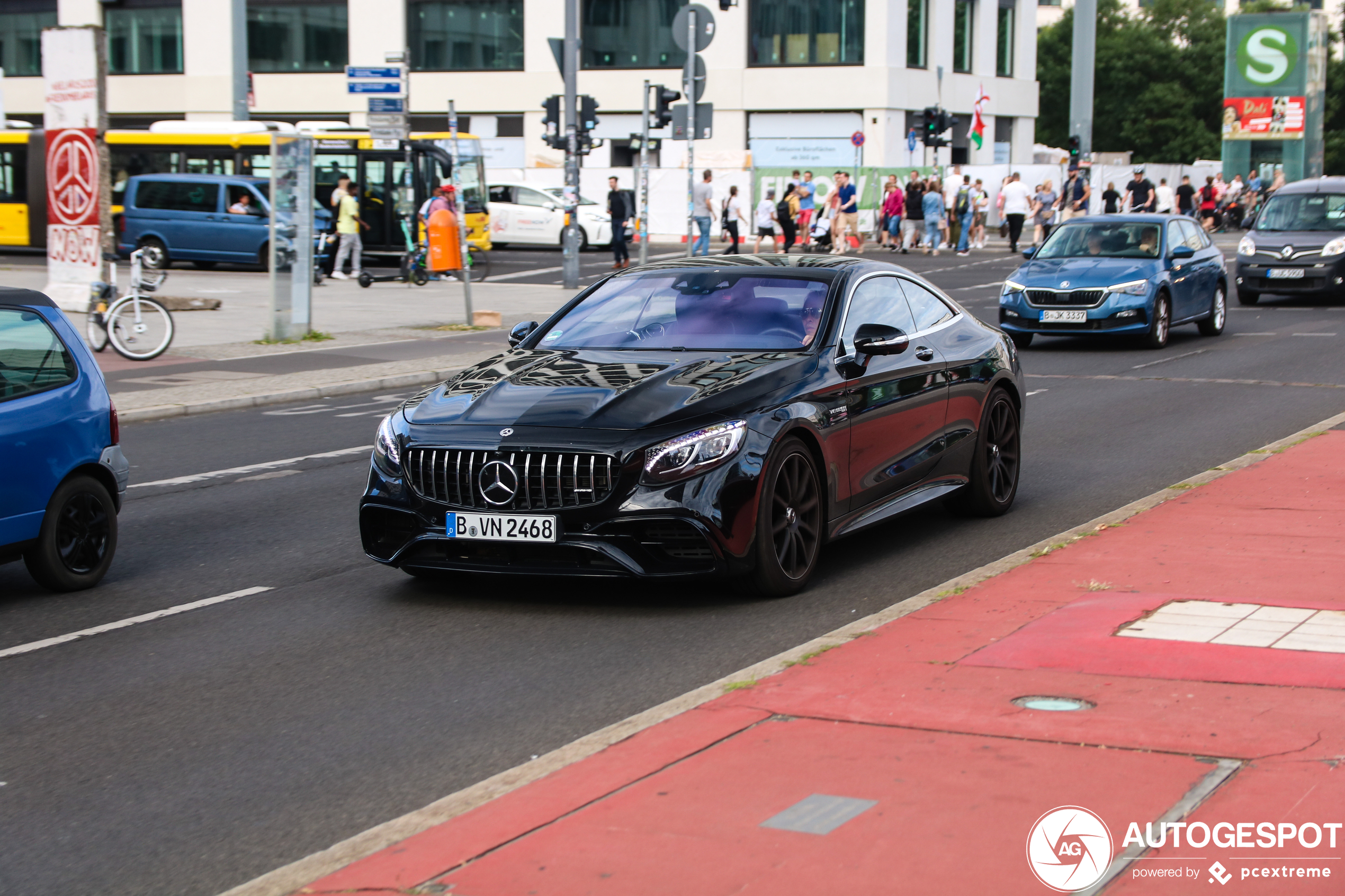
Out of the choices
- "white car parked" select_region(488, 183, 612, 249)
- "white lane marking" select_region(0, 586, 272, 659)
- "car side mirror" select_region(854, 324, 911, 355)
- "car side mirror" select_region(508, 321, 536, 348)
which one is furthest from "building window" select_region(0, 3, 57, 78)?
"car side mirror" select_region(854, 324, 911, 355)

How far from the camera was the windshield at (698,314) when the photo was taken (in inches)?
316

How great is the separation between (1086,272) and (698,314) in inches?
501

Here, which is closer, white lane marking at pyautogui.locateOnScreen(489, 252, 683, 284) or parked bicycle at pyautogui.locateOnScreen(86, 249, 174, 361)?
parked bicycle at pyautogui.locateOnScreen(86, 249, 174, 361)

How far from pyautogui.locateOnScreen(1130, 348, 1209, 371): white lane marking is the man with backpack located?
75.6 feet

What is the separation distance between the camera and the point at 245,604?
7.50m

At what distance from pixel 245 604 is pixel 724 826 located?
3.92 m

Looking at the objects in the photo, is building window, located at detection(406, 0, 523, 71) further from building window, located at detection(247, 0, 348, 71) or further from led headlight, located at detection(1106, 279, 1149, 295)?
led headlight, located at detection(1106, 279, 1149, 295)

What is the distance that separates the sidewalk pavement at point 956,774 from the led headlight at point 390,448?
2.16 meters

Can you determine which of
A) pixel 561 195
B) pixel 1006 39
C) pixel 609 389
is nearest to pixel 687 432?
pixel 609 389

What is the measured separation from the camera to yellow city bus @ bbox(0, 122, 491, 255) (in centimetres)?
3859

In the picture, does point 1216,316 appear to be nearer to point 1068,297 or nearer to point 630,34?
point 1068,297

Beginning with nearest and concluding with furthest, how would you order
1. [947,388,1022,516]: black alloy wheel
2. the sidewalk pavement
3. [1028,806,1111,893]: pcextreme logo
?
[1028,806,1111,893]: pcextreme logo
the sidewalk pavement
[947,388,1022,516]: black alloy wheel

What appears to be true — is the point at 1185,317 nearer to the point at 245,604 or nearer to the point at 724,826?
the point at 245,604

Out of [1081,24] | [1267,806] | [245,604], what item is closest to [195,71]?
[1081,24]
